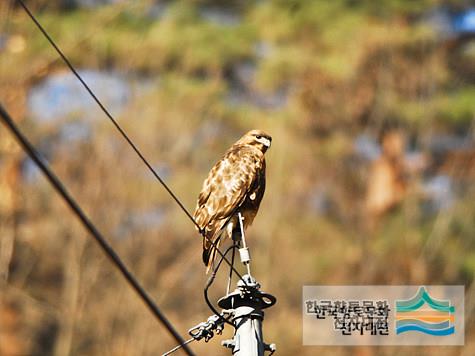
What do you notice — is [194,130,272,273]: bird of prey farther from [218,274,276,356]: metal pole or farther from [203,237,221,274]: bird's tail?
[218,274,276,356]: metal pole

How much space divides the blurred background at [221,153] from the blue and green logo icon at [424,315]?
59 cm

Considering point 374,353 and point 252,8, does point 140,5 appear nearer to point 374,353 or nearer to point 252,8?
point 252,8

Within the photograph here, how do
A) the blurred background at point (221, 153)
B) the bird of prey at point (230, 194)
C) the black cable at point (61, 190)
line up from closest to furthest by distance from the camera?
the black cable at point (61, 190) < the bird of prey at point (230, 194) < the blurred background at point (221, 153)

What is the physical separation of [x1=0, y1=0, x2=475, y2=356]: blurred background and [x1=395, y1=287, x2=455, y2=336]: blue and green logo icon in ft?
1.95

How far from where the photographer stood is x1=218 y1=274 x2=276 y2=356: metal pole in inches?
135

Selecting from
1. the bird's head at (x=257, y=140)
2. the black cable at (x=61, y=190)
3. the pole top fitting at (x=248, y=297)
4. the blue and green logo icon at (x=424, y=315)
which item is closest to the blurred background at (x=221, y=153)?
the blue and green logo icon at (x=424, y=315)

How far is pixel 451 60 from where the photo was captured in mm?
16516

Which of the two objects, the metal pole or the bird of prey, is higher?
the bird of prey

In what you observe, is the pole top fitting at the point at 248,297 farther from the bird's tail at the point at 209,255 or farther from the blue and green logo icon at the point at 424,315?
the blue and green logo icon at the point at 424,315

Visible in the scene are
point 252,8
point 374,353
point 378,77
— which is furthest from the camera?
point 252,8

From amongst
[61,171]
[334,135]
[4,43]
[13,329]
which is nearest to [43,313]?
→ [13,329]

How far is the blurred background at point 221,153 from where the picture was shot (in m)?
15.5

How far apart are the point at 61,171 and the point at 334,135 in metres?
3.99

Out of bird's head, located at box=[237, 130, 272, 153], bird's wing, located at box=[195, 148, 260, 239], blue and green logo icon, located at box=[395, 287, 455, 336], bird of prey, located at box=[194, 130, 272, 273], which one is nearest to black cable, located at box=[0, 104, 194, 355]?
bird of prey, located at box=[194, 130, 272, 273]
